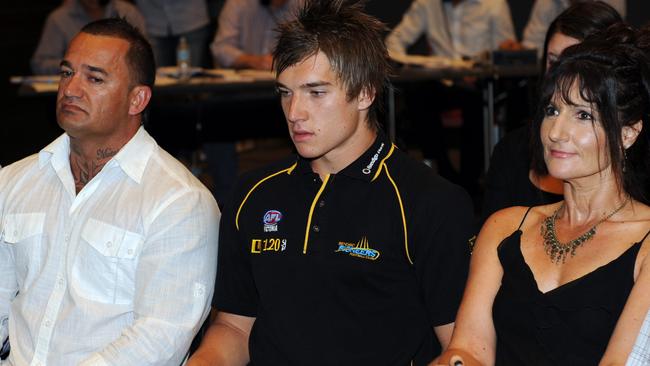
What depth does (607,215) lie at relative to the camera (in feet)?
7.95

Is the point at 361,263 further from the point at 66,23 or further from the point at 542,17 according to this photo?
the point at 542,17

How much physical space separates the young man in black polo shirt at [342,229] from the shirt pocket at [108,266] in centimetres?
26

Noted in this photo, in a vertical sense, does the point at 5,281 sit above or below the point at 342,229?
below

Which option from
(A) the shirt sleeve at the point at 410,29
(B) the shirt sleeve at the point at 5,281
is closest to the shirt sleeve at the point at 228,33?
(A) the shirt sleeve at the point at 410,29

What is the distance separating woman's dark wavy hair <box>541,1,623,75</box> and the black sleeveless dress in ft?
3.71

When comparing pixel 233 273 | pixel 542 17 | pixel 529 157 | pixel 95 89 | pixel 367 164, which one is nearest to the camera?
pixel 367 164

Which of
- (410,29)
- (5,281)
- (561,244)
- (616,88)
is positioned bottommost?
(5,281)

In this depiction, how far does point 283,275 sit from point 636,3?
21.8ft

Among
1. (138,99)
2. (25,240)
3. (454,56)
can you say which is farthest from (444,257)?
(454,56)

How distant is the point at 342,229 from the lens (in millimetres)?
2545

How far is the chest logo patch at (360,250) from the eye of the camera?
8.19 feet

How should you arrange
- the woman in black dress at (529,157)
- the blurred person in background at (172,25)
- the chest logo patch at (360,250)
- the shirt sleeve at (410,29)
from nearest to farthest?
the chest logo patch at (360,250) < the woman in black dress at (529,157) < the blurred person in background at (172,25) < the shirt sleeve at (410,29)

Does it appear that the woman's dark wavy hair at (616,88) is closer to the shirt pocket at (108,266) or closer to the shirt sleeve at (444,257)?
the shirt sleeve at (444,257)

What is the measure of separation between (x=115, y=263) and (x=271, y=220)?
0.43 metres
